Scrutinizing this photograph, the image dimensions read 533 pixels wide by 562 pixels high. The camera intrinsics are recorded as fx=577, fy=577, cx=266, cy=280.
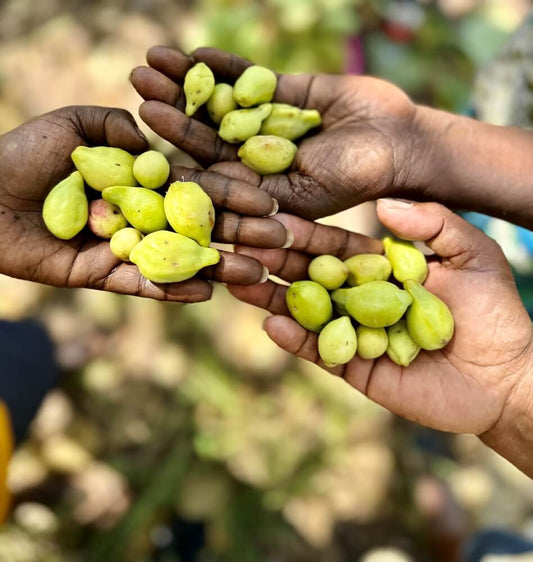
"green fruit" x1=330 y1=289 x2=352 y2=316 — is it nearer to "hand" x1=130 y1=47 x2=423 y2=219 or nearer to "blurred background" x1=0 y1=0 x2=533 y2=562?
"hand" x1=130 y1=47 x2=423 y2=219

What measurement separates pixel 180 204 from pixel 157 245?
11 centimetres

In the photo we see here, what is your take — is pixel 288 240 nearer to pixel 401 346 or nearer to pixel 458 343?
pixel 401 346

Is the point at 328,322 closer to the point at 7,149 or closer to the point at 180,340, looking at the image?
the point at 7,149

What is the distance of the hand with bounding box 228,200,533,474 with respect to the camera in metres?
1.45

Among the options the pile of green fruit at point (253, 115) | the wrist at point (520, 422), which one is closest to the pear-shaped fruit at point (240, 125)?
the pile of green fruit at point (253, 115)

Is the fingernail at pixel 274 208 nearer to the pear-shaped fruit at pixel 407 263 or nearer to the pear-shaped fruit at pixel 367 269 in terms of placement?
the pear-shaped fruit at pixel 367 269

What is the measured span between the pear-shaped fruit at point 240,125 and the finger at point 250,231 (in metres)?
0.23

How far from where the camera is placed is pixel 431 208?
1.48 meters

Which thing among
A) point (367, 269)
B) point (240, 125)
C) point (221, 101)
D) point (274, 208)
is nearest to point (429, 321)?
point (367, 269)

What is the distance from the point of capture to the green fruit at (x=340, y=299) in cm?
149

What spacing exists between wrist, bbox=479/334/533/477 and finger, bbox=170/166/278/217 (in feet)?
2.48

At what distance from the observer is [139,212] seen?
1.39 meters

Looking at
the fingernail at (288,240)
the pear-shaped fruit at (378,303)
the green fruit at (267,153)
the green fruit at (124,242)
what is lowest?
the pear-shaped fruit at (378,303)

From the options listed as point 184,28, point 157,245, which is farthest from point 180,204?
point 184,28
